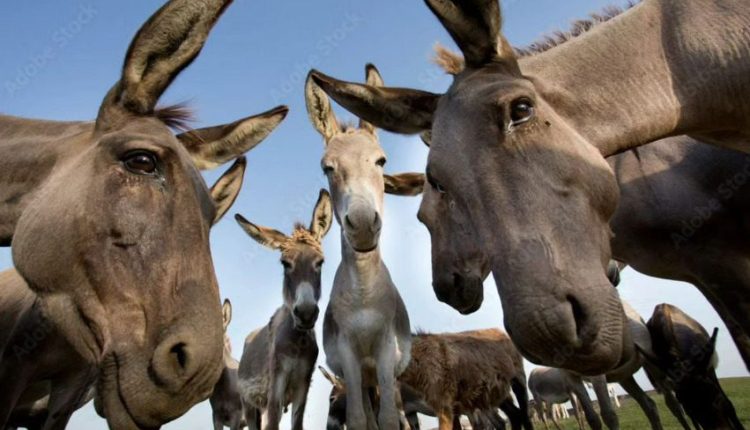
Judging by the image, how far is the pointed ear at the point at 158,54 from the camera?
9.96ft

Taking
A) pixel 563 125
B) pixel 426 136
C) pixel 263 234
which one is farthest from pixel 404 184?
pixel 563 125

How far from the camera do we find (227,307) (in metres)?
18.5

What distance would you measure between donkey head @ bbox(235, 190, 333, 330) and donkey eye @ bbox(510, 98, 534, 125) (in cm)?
672

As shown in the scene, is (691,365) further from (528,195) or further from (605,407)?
(528,195)

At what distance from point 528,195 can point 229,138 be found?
2453 millimetres

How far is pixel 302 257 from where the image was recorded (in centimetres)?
1031

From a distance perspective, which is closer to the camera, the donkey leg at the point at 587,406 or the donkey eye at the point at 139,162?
the donkey eye at the point at 139,162

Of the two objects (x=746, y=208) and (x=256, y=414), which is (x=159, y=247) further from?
(x=256, y=414)

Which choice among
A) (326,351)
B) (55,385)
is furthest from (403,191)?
(55,385)

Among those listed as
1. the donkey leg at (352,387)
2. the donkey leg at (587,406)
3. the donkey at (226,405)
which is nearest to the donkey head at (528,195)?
the donkey leg at (352,387)

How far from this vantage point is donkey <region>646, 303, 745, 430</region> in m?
5.56

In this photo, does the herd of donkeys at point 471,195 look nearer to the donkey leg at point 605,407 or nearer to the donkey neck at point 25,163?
the donkey neck at point 25,163

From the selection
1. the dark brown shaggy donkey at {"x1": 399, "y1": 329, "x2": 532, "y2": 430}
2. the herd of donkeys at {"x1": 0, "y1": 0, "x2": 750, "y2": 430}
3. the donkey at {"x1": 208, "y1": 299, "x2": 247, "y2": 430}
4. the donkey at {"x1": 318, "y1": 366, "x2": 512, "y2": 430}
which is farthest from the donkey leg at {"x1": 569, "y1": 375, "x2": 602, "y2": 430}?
the donkey at {"x1": 208, "y1": 299, "x2": 247, "y2": 430}

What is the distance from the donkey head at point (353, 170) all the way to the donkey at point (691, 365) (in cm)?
373
